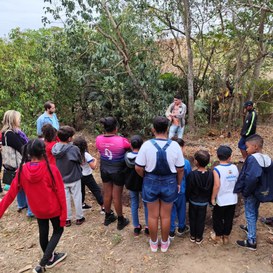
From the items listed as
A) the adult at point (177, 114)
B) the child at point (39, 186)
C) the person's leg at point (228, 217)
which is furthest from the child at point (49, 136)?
the adult at point (177, 114)

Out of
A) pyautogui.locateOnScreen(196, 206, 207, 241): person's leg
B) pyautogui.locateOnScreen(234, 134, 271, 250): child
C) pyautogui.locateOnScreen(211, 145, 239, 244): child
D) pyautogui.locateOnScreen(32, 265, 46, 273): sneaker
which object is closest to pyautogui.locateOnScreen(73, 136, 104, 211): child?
pyautogui.locateOnScreen(32, 265, 46, 273): sneaker

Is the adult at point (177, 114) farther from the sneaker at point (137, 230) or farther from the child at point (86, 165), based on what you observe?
the sneaker at point (137, 230)

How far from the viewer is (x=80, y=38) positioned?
8.15 metres

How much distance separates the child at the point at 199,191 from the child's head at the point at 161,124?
643 millimetres

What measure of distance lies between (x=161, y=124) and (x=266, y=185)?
157cm

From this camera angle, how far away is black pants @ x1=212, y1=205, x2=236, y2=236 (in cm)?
364

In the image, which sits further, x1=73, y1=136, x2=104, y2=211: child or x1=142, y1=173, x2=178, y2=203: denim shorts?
x1=73, y1=136, x2=104, y2=211: child

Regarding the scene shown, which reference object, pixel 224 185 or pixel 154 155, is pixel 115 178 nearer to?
pixel 154 155

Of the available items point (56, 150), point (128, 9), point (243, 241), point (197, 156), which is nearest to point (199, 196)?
point (197, 156)

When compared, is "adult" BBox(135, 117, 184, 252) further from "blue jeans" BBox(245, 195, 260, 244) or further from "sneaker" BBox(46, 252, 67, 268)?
"sneaker" BBox(46, 252, 67, 268)

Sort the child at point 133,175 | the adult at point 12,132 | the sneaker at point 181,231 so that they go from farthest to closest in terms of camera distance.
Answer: the adult at point 12,132 → the sneaker at point 181,231 → the child at point 133,175

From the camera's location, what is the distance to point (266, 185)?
346cm

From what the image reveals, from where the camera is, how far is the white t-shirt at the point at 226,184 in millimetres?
3535

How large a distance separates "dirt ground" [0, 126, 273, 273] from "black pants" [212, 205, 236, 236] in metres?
0.22
